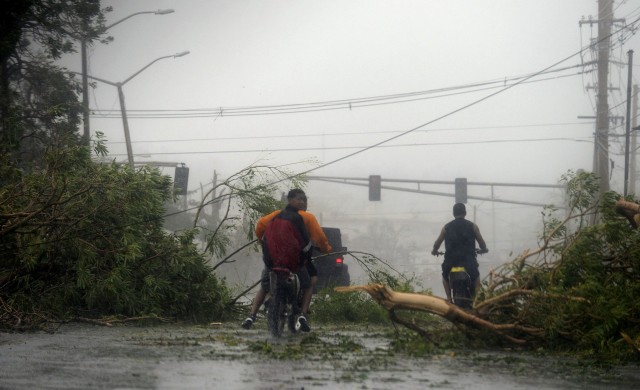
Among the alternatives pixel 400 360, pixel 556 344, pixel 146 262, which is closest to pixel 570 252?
pixel 556 344

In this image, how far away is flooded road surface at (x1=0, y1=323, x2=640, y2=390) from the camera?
21.9 feet

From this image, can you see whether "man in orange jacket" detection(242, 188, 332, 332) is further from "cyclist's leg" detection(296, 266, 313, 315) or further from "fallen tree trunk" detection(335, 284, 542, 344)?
"fallen tree trunk" detection(335, 284, 542, 344)

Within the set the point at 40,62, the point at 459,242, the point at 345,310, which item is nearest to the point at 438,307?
the point at 459,242

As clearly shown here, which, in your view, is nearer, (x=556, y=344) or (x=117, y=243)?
(x=556, y=344)

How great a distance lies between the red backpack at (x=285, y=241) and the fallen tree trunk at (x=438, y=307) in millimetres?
1719

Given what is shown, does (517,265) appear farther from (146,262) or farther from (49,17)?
(49,17)

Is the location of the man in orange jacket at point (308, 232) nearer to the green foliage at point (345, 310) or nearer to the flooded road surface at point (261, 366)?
the flooded road surface at point (261, 366)

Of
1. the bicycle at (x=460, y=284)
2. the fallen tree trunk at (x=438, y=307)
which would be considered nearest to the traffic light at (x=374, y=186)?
the bicycle at (x=460, y=284)

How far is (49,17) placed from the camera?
25281mm

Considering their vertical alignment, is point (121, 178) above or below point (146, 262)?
above

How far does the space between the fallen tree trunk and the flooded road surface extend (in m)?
0.28

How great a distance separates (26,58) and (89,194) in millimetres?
13447

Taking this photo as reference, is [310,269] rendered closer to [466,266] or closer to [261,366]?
[466,266]

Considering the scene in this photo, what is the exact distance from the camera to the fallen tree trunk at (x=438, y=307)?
30.7ft
